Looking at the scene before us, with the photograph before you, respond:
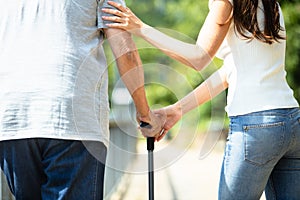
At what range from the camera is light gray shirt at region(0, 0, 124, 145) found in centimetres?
230

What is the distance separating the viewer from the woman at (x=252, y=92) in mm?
2496

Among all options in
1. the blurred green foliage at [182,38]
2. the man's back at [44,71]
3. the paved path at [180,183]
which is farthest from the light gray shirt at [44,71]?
the paved path at [180,183]

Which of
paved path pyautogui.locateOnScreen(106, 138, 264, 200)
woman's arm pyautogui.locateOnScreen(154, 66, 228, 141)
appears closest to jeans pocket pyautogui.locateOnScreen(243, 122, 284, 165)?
woman's arm pyautogui.locateOnScreen(154, 66, 228, 141)

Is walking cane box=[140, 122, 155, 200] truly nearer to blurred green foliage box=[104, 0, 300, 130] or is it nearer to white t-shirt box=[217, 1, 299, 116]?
blurred green foliage box=[104, 0, 300, 130]

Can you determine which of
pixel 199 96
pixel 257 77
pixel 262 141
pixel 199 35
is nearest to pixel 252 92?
pixel 257 77

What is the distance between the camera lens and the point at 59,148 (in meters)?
2.32

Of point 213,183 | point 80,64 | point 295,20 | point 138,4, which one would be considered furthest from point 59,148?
point 138,4

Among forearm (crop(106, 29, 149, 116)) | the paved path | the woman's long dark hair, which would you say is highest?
the woman's long dark hair

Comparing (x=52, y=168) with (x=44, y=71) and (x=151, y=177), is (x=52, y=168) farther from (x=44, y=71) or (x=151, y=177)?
(x=151, y=177)

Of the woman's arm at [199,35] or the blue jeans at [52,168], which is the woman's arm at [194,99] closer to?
the woman's arm at [199,35]

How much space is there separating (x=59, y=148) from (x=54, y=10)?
46 cm

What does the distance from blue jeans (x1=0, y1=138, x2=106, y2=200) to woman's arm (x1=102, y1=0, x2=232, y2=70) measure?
0.46 metres

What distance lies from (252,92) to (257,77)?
57mm

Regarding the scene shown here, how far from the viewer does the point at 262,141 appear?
2.48 m
